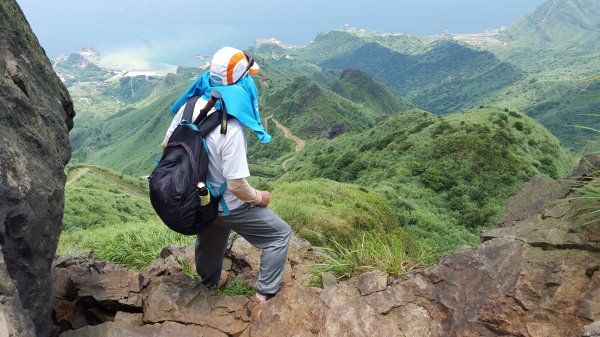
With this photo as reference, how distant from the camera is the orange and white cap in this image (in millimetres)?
4680

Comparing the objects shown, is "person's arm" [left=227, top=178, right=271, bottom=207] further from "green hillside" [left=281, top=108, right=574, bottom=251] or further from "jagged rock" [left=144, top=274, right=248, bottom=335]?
"green hillside" [left=281, top=108, right=574, bottom=251]

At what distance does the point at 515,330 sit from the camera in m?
4.21

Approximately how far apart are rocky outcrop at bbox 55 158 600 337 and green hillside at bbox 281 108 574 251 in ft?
58.5

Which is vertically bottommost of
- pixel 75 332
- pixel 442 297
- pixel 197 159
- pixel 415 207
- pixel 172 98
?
pixel 172 98

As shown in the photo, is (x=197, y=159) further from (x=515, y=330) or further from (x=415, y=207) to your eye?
(x=415, y=207)

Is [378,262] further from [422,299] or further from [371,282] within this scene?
[422,299]

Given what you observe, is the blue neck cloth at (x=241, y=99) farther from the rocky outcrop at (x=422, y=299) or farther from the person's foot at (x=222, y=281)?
the person's foot at (x=222, y=281)

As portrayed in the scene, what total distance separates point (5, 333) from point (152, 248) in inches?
215

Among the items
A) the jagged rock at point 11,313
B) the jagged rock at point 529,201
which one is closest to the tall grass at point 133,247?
the jagged rock at point 11,313

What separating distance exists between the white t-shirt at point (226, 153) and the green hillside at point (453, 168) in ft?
62.8

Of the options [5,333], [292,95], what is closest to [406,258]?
[5,333]

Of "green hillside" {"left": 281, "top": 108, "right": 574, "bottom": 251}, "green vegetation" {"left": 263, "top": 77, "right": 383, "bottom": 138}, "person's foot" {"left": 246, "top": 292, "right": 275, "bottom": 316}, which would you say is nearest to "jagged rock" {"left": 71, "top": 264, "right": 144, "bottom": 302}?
"person's foot" {"left": 246, "top": 292, "right": 275, "bottom": 316}

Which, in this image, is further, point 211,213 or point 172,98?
point 172,98

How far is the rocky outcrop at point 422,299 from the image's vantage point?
166 inches
